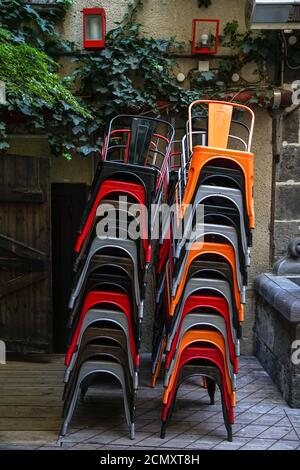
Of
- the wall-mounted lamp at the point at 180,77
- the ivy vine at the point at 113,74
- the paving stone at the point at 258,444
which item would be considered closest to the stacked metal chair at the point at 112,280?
the paving stone at the point at 258,444

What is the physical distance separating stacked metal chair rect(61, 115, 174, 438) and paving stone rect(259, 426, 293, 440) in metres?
0.90

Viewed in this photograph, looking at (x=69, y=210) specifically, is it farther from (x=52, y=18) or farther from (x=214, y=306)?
(x=214, y=306)

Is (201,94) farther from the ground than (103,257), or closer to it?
farther from the ground

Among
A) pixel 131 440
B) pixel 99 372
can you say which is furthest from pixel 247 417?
pixel 99 372

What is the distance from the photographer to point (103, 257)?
3.56 metres

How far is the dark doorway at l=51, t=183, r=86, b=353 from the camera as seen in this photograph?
537cm

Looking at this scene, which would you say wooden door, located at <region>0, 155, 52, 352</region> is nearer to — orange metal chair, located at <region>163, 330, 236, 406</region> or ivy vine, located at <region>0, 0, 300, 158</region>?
ivy vine, located at <region>0, 0, 300, 158</region>

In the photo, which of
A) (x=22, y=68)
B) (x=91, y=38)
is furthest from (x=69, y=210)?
(x=22, y=68)

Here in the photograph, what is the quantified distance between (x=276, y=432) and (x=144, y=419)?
91 cm

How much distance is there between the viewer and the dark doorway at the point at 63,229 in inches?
211

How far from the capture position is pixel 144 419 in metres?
3.82

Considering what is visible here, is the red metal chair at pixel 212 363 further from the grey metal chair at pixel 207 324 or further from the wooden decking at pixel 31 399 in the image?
the wooden decking at pixel 31 399

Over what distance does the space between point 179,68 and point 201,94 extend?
1.29 ft

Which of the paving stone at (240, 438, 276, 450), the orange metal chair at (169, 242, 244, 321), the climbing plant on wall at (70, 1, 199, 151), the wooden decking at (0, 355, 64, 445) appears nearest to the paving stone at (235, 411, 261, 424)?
the paving stone at (240, 438, 276, 450)
